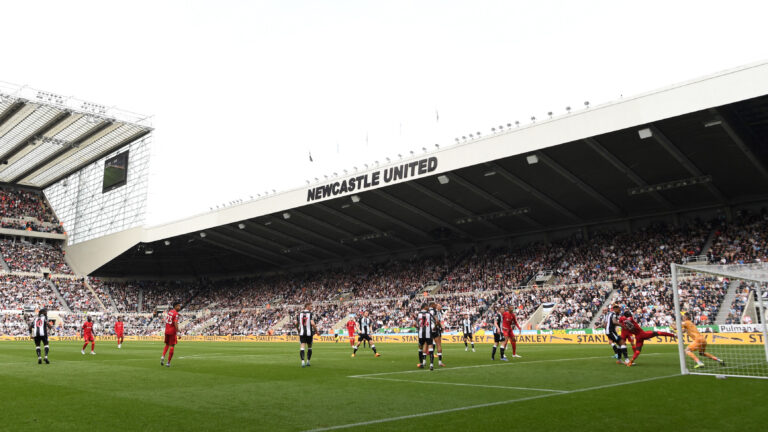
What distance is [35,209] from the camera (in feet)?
231

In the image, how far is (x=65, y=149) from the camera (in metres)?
59.5

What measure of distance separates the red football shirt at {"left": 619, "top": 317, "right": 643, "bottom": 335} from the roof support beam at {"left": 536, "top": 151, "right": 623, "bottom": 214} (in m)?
16.8

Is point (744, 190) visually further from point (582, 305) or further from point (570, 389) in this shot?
point (570, 389)

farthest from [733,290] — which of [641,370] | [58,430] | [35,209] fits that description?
[35,209]

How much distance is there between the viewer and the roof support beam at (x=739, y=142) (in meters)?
25.7

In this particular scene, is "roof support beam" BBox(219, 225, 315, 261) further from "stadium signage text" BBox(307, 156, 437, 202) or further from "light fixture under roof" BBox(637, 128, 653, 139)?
"light fixture under roof" BBox(637, 128, 653, 139)

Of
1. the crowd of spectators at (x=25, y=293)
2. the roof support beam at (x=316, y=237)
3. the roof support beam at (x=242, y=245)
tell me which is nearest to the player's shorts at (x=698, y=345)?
the roof support beam at (x=316, y=237)

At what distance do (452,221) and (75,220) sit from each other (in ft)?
163

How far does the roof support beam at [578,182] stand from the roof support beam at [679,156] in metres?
5.72

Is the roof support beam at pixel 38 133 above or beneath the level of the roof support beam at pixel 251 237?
above

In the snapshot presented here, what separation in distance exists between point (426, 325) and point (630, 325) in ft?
18.6

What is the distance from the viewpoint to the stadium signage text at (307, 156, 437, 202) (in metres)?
34.8

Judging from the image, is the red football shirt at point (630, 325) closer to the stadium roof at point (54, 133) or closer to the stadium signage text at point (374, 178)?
the stadium signage text at point (374, 178)

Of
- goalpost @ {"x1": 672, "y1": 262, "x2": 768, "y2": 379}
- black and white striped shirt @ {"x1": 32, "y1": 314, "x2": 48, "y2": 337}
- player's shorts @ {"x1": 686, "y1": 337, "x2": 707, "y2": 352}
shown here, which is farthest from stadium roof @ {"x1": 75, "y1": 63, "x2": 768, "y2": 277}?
black and white striped shirt @ {"x1": 32, "y1": 314, "x2": 48, "y2": 337}
